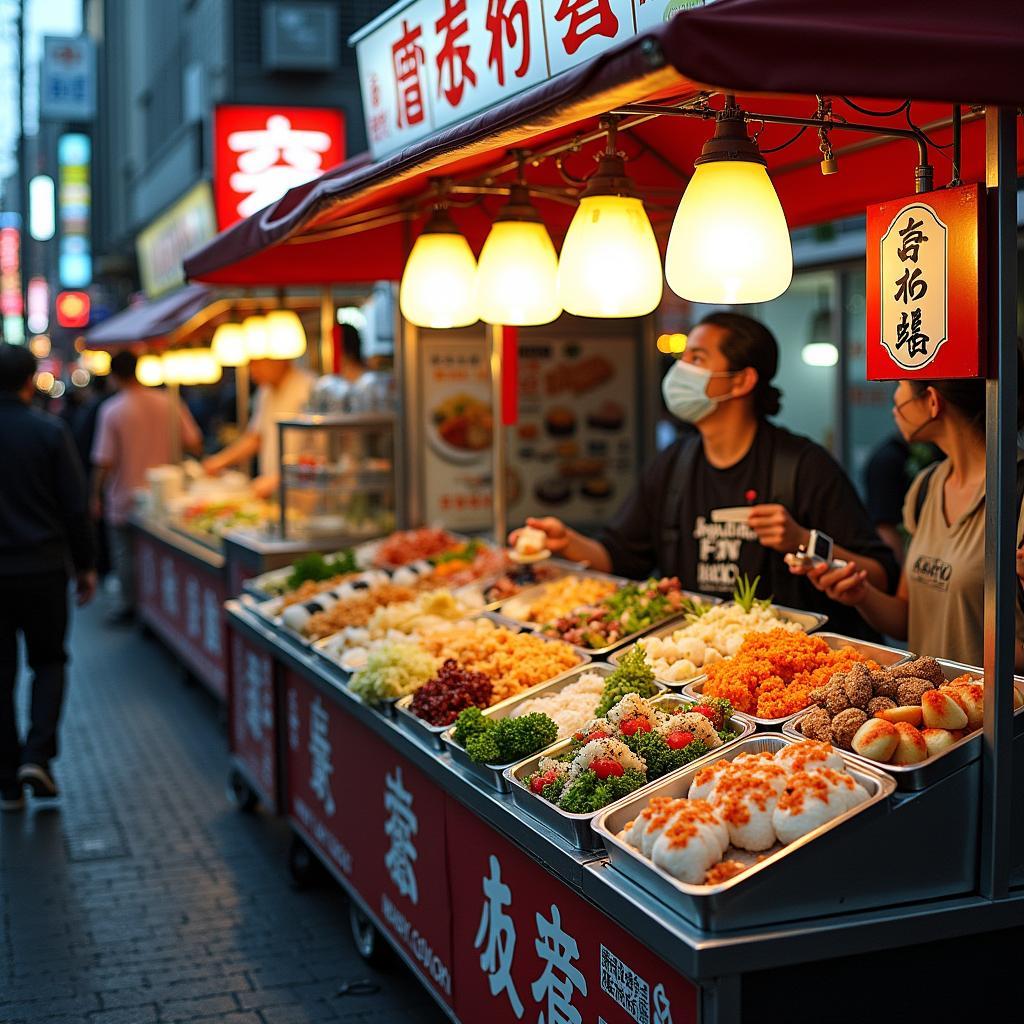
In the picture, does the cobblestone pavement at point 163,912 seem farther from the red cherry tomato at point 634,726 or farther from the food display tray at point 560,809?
the red cherry tomato at point 634,726

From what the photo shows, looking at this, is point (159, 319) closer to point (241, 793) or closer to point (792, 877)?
point (241, 793)

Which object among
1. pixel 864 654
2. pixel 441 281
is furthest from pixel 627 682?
pixel 441 281

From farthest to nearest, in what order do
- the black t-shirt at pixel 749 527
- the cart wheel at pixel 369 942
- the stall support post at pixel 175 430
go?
the stall support post at pixel 175 430, the cart wheel at pixel 369 942, the black t-shirt at pixel 749 527

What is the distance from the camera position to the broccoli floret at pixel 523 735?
11.7 ft

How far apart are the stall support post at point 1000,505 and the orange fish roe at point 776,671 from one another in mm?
644

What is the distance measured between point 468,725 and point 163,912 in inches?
98.6

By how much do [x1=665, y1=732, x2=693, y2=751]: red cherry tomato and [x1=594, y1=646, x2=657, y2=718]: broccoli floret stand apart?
1.21ft

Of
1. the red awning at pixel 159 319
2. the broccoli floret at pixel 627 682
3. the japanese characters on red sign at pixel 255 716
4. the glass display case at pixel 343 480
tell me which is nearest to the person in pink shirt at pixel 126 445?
Answer: the red awning at pixel 159 319

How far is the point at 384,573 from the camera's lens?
21.3 ft

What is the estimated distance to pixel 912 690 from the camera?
10.3ft

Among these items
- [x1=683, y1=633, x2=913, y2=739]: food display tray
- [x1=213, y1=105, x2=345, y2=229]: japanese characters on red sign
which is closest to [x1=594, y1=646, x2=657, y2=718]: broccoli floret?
[x1=683, y1=633, x2=913, y2=739]: food display tray

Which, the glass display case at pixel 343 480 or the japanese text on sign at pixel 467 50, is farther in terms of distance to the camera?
the glass display case at pixel 343 480

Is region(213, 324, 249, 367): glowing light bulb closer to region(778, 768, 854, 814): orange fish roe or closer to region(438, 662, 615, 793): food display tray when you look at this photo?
region(438, 662, 615, 793): food display tray

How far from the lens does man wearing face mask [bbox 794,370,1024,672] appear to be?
3.94m
